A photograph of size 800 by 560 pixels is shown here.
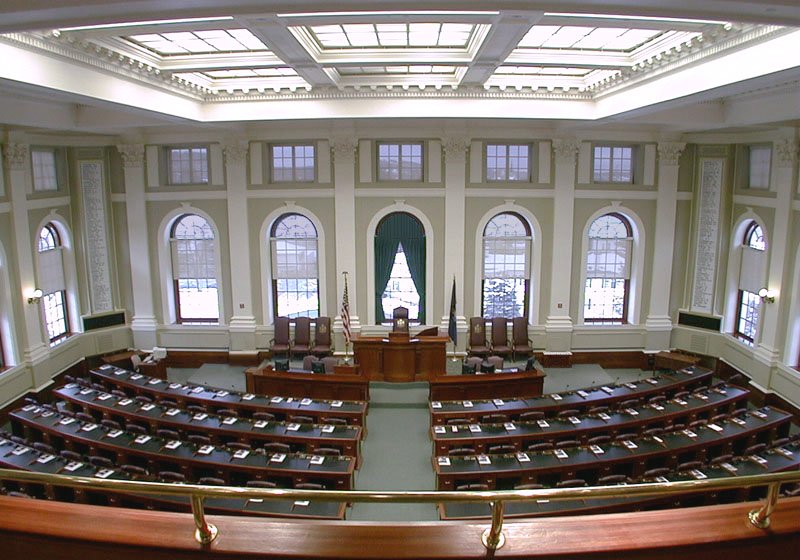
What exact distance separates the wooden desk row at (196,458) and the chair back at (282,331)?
18.4ft

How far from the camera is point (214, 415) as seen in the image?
939cm

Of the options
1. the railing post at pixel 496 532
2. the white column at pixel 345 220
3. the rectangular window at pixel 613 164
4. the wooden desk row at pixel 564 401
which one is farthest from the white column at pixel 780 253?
the railing post at pixel 496 532

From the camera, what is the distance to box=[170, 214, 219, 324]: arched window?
14.6 metres

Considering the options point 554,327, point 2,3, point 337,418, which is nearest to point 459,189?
point 554,327

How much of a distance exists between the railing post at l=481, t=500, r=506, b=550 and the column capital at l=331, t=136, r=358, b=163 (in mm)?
12518

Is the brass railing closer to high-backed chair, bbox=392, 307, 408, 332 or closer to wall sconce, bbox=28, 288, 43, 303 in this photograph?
high-backed chair, bbox=392, 307, 408, 332

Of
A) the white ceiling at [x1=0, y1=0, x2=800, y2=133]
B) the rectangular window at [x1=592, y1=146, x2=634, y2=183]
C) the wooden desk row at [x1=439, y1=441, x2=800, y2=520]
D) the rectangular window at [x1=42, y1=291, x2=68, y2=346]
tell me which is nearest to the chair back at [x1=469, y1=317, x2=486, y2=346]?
the rectangular window at [x1=592, y1=146, x2=634, y2=183]

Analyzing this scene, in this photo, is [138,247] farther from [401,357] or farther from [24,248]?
[401,357]

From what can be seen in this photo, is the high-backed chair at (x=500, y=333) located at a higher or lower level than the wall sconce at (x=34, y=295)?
lower

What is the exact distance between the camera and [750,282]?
12.8m

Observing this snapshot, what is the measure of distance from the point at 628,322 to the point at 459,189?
5.48m

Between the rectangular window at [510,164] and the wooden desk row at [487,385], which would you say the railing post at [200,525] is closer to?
the wooden desk row at [487,385]

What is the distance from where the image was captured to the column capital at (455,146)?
13.6 m

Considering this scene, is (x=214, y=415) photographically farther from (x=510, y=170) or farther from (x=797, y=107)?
(x=797, y=107)
